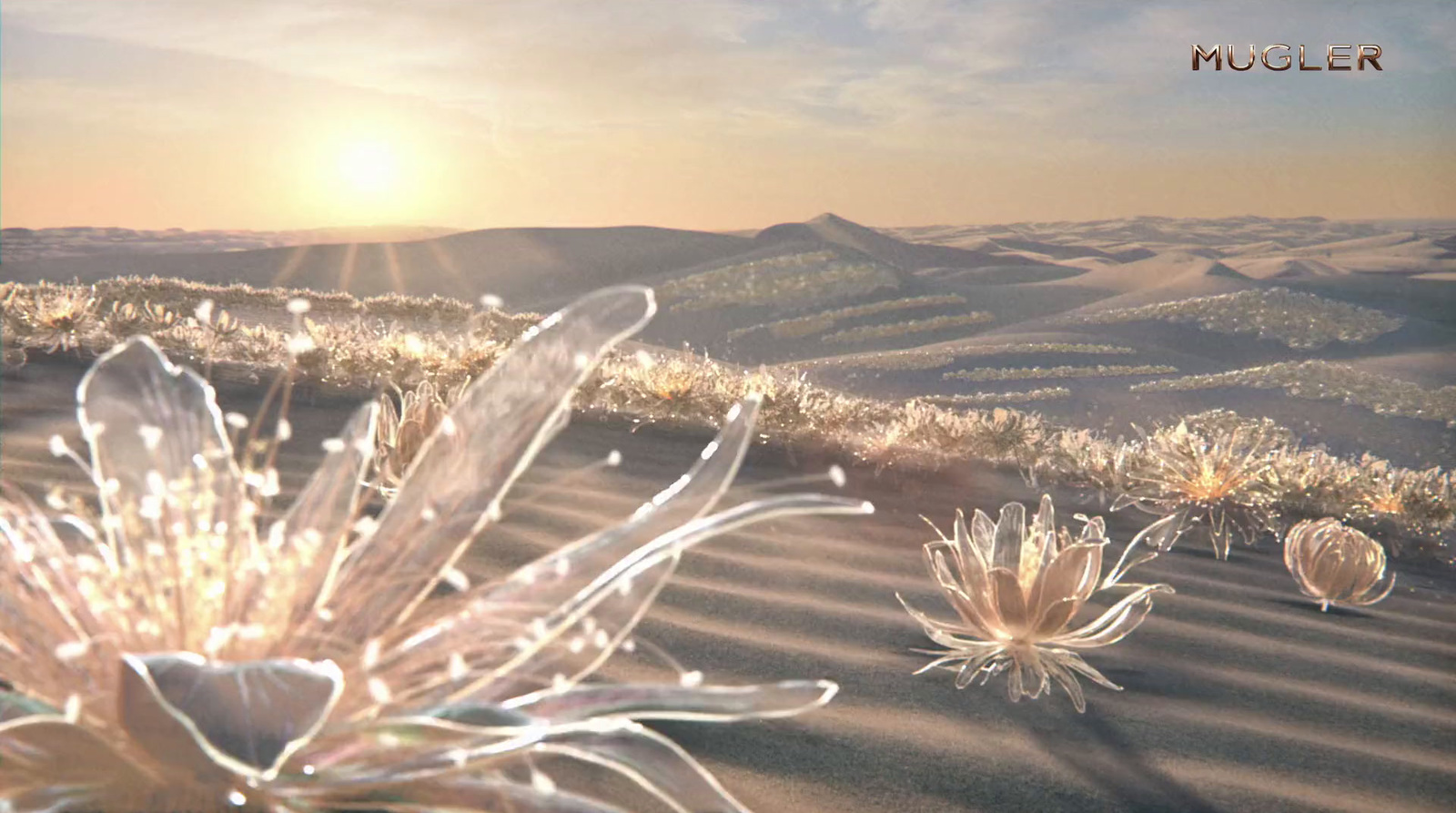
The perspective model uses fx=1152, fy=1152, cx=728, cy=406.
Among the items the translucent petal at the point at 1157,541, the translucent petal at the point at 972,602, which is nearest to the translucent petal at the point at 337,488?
the translucent petal at the point at 972,602

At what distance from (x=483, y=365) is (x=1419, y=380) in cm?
1472

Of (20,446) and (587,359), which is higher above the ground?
(587,359)

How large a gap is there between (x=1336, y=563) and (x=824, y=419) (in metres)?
2.21

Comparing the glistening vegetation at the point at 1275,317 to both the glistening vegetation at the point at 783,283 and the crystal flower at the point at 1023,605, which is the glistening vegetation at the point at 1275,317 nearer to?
the glistening vegetation at the point at 783,283

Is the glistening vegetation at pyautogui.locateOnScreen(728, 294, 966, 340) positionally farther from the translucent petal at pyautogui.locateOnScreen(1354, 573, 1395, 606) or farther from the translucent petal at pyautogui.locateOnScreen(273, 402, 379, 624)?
the translucent petal at pyautogui.locateOnScreen(273, 402, 379, 624)

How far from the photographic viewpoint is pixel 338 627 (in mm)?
1292

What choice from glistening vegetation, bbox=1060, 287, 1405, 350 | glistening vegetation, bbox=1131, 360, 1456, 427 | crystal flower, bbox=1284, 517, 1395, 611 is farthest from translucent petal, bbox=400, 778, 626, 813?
glistening vegetation, bbox=1060, 287, 1405, 350

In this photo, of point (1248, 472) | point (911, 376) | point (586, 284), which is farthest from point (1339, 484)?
point (586, 284)

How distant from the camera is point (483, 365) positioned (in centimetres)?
553

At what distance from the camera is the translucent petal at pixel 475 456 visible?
1.27 metres

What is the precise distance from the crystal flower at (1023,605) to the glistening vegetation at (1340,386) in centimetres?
1283

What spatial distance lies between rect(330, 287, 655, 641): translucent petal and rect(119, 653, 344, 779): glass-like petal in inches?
11.7

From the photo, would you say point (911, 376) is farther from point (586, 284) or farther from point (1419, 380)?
point (586, 284)

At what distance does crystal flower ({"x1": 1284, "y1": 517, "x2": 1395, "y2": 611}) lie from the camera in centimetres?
346
